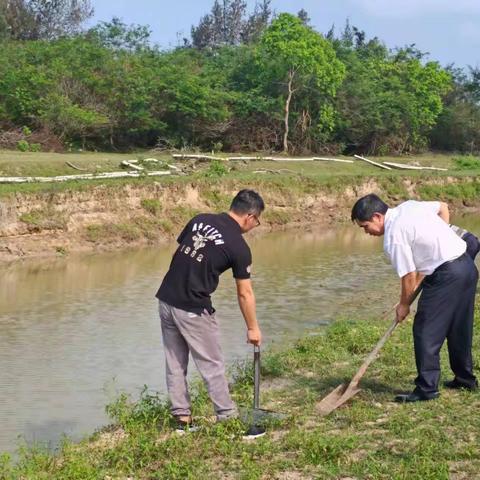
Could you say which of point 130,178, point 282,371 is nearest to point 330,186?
point 130,178

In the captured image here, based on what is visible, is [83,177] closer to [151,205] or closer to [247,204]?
[151,205]

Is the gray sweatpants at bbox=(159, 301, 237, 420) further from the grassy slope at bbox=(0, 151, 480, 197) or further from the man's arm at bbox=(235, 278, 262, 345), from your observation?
the grassy slope at bbox=(0, 151, 480, 197)

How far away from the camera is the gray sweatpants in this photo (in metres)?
6.19

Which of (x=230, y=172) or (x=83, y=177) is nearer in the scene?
(x=83, y=177)

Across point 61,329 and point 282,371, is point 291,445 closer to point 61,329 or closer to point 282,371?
point 282,371

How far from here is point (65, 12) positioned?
4753 centimetres

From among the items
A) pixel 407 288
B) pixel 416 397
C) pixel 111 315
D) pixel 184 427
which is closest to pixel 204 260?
pixel 184 427

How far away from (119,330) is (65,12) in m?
39.6

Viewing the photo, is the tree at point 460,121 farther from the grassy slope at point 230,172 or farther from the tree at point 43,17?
the tree at point 43,17

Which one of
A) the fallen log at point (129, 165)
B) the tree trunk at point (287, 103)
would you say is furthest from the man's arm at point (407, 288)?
the tree trunk at point (287, 103)

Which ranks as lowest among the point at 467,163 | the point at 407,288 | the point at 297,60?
the point at 407,288

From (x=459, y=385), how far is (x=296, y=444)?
6.14ft

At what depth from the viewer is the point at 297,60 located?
33.3 m

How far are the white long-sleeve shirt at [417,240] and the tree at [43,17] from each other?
39308 millimetres
